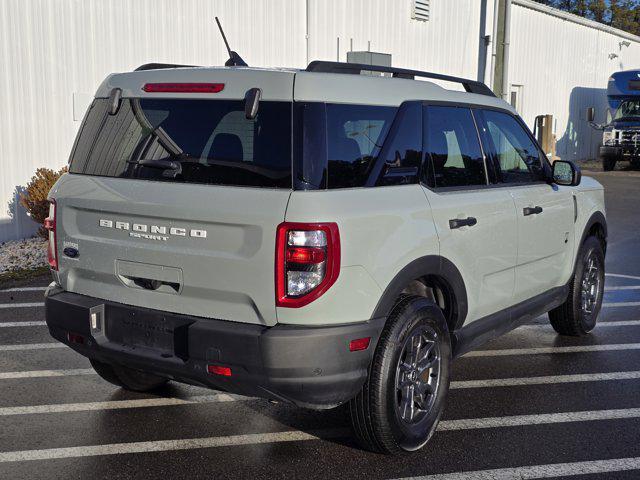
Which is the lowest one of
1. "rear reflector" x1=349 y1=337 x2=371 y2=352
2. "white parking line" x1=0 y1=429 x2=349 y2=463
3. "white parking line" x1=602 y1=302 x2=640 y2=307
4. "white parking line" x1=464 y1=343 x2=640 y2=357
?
"white parking line" x1=0 y1=429 x2=349 y2=463

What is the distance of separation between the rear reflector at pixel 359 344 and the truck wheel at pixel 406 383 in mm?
162

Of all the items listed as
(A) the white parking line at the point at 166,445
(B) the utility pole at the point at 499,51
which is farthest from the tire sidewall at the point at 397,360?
(B) the utility pole at the point at 499,51

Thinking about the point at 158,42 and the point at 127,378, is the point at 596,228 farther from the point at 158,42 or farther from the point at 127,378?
the point at 158,42

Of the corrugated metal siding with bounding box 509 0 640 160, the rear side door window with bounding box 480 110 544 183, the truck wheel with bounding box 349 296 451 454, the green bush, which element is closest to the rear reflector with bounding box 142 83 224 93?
the truck wheel with bounding box 349 296 451 454

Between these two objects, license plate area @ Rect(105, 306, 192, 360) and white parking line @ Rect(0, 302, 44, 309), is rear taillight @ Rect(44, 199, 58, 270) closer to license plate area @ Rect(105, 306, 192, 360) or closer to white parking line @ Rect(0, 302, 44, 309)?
license plate area @ Rect(105, 306, 192, 360)

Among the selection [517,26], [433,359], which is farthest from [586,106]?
[433,359]

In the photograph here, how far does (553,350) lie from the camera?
576cm

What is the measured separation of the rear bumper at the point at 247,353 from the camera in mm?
3232

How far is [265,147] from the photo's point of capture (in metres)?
3.35

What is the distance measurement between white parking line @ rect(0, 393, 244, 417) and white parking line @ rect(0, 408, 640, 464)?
0.55m

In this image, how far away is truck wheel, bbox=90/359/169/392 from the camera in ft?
15.0

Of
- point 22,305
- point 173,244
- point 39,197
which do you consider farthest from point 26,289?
point 173,244

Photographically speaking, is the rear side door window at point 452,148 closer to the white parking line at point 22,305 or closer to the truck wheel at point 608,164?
the white parking line at point 22,305

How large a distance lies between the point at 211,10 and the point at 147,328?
10284 millimetres
